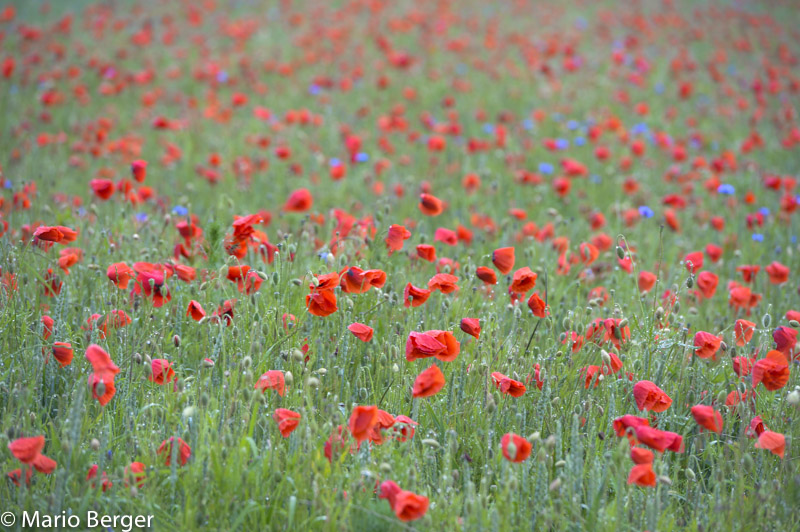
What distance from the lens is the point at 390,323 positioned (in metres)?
2.70

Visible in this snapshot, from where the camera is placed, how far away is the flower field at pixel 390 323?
1.85 meters

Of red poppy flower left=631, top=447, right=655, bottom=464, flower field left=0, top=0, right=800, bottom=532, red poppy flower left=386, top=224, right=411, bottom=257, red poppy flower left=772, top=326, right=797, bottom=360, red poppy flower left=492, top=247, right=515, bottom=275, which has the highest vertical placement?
red poppy flower left=386, top=224, right=411, bottom=257

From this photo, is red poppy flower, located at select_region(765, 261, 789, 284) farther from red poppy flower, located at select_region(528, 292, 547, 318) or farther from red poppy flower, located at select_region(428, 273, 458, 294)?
red poppy flower, located at select_region(428, 273, 458, 294)

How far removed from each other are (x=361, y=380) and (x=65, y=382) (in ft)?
3.29

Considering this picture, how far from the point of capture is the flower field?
1.85 metres

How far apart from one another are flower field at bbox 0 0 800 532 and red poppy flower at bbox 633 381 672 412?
13 millimetres

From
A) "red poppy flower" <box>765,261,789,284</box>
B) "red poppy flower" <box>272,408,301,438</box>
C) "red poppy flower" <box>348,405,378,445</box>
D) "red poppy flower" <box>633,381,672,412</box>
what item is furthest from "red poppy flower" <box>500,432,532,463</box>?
"red poppy flower" <box>765,261,789,284</box>

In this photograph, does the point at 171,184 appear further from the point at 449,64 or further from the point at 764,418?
the point at 449,64

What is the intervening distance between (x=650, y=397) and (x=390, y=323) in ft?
3.36

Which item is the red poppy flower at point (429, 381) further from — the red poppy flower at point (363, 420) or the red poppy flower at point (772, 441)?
the red poppy flower at point (772, 441)

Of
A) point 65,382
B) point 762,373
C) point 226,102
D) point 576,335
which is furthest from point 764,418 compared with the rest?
point 226,102

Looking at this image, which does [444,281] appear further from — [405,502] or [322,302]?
[405,502]

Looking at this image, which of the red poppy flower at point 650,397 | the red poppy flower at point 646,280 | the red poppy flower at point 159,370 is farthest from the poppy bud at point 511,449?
the red poppy flower at point 646,280

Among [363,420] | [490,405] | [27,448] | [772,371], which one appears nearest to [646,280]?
[772,371]
